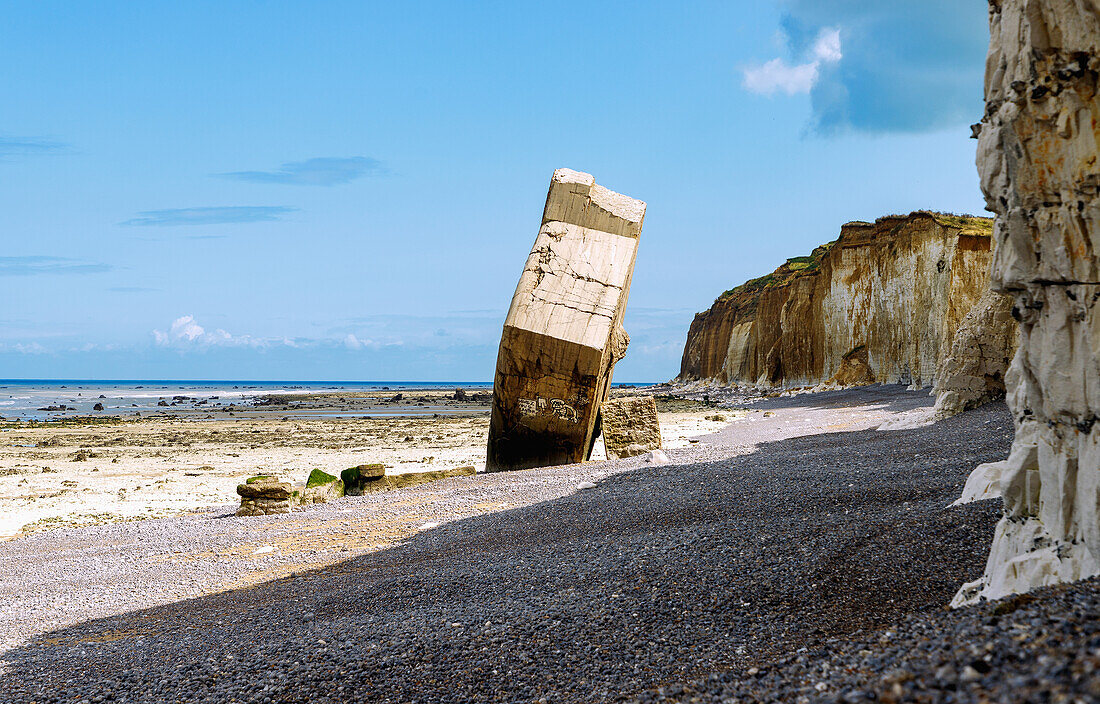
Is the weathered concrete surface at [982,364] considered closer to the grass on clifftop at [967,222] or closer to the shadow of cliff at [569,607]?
the shadow of cliff at [569,607]

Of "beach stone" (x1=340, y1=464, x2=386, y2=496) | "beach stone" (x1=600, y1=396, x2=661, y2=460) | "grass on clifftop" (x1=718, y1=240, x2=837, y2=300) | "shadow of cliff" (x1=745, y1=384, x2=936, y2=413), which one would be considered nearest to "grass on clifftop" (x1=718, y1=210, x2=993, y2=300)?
"grass on clifftop" (x1=718, y1=240, x2=837, y2=300)

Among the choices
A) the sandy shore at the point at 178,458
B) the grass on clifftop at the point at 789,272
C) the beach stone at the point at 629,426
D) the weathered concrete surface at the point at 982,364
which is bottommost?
the sandy shore at the point at 178,458

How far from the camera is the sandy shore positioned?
1258 centimetres

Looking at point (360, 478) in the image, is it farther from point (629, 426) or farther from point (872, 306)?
point (872, 306)

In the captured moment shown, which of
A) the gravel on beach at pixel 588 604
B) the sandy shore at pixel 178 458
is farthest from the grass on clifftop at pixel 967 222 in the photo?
the gravel on beach at pixel 588 604

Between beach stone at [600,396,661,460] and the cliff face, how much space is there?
51.0ft

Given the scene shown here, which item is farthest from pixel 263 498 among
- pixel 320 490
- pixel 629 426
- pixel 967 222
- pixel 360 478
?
pixel 967 222

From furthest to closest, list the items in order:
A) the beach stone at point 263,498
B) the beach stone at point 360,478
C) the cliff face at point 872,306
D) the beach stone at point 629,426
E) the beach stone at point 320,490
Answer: the cliff face at point 872,306, the beach stone at point 629,426, the beach stone at point 360,478, the beach stone at point 320,490, the beach stone at point 263,498

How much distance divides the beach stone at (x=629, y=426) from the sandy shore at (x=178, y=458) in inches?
65.4

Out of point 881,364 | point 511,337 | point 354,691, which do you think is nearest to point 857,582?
point 354,691

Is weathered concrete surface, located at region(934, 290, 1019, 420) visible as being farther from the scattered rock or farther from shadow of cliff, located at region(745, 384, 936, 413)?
shadow of cliff, located at region(745, 384, 936, 413)

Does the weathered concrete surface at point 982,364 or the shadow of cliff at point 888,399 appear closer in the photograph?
the weathered concrete surface at point 982,364

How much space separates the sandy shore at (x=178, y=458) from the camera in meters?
12.6

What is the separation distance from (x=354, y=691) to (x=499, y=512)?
489 cm
